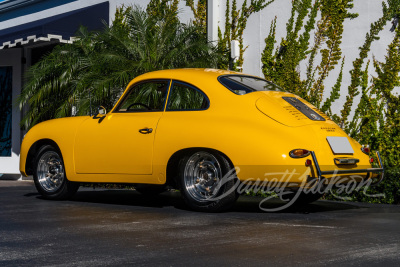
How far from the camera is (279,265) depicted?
477 cm

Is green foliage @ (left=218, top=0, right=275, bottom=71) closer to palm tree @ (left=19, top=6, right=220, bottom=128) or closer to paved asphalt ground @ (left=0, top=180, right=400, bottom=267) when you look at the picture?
palm tree @ (left=19, top=6, right=220, bottom=128)

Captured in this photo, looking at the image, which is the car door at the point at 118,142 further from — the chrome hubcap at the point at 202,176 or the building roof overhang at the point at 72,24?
the building roof overhang at the point at 72,24

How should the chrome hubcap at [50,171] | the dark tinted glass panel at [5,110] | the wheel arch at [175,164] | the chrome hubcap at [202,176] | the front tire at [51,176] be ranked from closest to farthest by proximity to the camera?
the chrome hubcap at [202,176] < the wheel arch at [175,164] < the front tire at [51,176] < the chrome hubcap at [50,171] < the dark tinted glass panel at [5,110]

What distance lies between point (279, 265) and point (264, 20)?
9.09 metres

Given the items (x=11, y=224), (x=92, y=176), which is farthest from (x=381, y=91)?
(x=11, y=224)

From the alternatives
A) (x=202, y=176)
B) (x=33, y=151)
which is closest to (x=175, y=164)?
(x=202, y=176)

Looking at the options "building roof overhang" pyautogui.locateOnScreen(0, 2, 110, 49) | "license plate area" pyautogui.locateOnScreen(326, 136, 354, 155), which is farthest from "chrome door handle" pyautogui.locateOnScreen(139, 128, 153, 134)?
"building roof overhang" pyautogui.locateOnScreen(0, 2, 110, 49)

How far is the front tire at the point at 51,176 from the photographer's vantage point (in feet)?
31.0

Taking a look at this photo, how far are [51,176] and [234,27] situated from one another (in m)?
5.68

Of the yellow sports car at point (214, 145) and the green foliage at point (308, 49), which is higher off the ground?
the green foliage at point (308, 49)

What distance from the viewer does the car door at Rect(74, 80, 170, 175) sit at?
8.39m

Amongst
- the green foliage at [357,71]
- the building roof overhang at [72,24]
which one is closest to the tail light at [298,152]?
the green foliage at [357,71]

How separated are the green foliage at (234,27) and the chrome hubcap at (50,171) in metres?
4.82

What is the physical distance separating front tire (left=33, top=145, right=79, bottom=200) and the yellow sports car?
0.10ft
